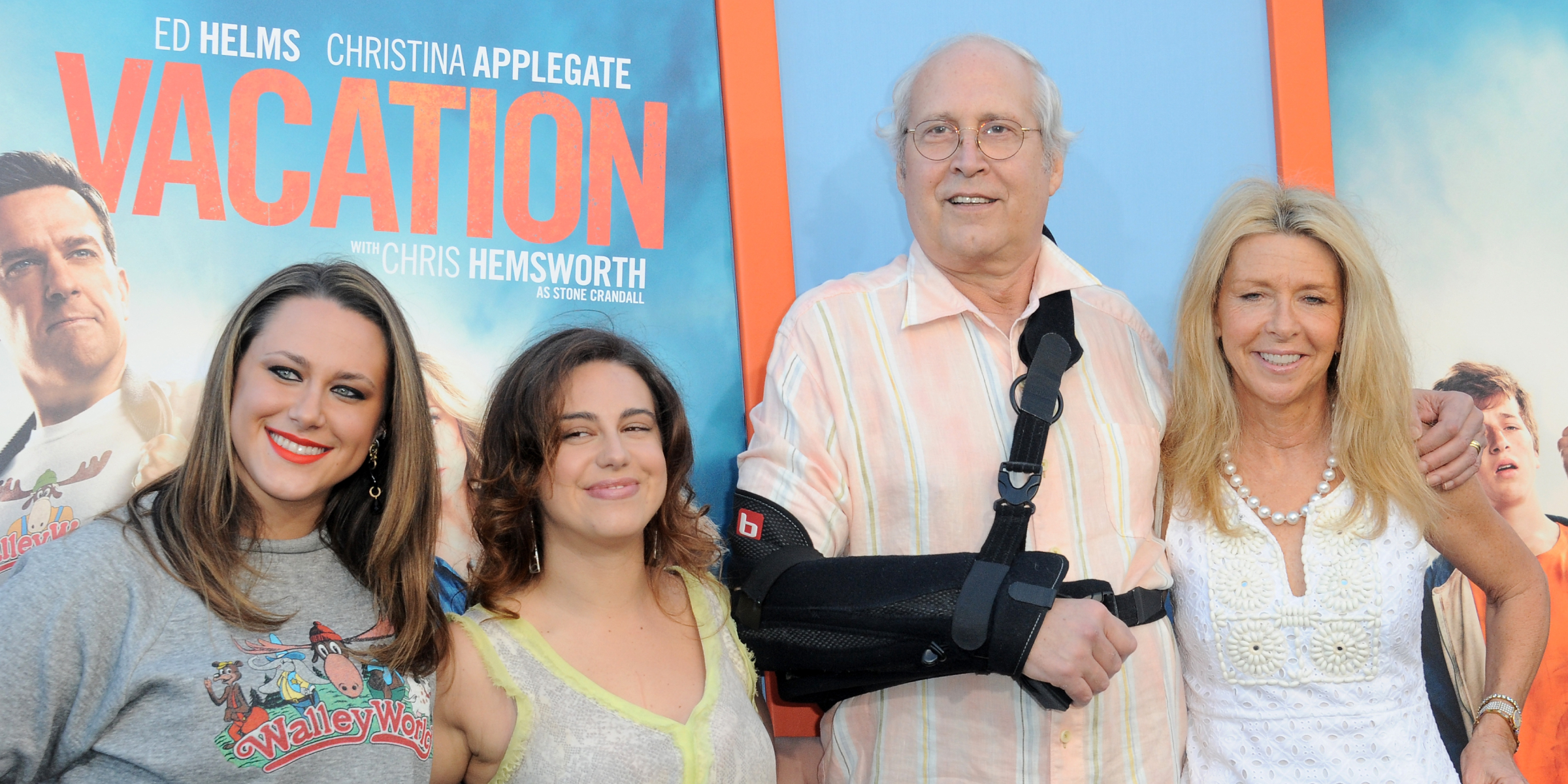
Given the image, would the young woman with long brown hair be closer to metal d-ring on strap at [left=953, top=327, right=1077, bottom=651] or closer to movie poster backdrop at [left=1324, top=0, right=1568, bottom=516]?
metal d-ring on strap at [left=953, top=327, right=1077, bottom=651]

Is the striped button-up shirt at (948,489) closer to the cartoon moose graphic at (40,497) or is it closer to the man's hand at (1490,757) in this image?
the man's hand at (1490,757)

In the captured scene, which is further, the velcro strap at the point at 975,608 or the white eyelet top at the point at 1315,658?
the white eyelet top at the point at 1315,658

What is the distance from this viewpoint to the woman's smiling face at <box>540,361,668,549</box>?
81.7 inches

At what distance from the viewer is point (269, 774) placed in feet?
5.63

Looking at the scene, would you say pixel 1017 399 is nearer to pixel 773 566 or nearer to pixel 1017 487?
pixel 1017 487

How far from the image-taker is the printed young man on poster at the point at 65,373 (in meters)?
2.23

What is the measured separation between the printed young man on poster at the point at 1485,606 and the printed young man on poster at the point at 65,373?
3284 millimetres

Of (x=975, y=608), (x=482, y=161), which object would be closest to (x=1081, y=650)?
(x=975, y=608)

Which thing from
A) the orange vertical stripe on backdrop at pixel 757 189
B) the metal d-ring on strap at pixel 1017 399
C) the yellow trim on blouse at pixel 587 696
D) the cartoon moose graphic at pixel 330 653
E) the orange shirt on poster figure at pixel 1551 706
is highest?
the orange vertical stripe on backdrop at pixel 757 189

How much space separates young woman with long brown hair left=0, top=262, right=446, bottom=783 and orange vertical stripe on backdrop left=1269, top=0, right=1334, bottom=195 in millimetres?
2491

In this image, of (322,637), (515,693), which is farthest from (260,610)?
(515,693)

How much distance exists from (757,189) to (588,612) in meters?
1.16

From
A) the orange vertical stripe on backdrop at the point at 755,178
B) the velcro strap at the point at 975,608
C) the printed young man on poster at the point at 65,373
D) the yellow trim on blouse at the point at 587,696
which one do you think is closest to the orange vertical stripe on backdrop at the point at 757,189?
the orange vertical stripe on backdrop at the point at 755,178

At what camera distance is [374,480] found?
2094mm
